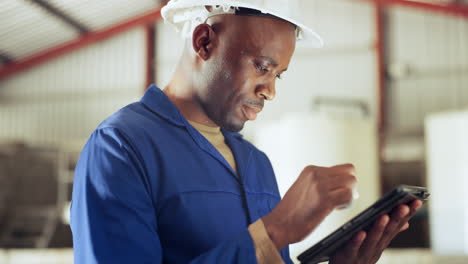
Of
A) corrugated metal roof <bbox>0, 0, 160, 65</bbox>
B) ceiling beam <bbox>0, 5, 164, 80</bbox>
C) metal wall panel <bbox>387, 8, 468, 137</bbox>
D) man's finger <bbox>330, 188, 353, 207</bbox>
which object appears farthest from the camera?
ceiling beam <bbox>0, 5, 164, 80</bbox>

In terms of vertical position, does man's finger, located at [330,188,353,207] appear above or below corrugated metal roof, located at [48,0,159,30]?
below

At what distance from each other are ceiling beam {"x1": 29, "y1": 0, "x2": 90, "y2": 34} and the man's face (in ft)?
31.7

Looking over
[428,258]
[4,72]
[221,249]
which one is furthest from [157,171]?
[4,72]

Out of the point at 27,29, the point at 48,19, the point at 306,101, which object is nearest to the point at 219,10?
the point at 306,101

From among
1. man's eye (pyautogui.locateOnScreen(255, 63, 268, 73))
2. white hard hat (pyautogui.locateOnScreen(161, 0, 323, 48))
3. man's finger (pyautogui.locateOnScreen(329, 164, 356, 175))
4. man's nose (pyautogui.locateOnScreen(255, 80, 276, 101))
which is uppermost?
white hard hat (pyautogui.locateOnScreen(161, 0, 323, 48))

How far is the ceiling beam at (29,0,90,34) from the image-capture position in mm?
10327

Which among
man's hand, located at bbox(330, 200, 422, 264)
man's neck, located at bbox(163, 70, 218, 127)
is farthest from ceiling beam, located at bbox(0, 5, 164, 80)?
man's hand, located at bbox(330, 200, 422, 264)

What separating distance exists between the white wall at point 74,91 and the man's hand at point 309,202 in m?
10.7

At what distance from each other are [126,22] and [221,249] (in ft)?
36.9

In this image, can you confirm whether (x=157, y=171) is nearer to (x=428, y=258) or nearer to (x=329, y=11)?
(x=428, y=258)

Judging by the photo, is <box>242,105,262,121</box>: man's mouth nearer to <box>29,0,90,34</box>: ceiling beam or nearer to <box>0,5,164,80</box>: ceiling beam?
<box>29,0,90,34</box>: ceiling beam

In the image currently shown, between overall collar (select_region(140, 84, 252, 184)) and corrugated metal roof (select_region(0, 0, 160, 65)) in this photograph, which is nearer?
overall collar (select_region(140, 84, 252, 184))

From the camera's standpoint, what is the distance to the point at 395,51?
10375mm

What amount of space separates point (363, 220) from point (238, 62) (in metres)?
0.51
